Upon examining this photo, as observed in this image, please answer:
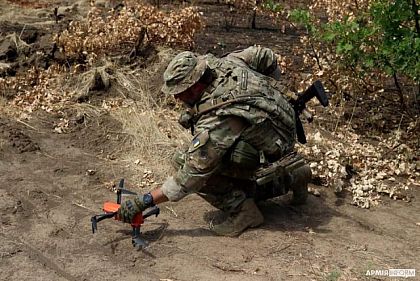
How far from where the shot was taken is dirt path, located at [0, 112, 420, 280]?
168 inches

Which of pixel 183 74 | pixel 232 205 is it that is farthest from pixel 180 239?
pixel 183 74

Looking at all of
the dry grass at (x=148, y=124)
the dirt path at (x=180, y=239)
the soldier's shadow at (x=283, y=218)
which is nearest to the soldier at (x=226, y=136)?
the soldier's shadow at (x=283, y=218)

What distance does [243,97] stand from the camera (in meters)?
4.43

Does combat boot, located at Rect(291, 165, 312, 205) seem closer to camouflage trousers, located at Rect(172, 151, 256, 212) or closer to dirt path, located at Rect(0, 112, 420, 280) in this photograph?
dirt path, located at Rect(0, 112, 420, 280)

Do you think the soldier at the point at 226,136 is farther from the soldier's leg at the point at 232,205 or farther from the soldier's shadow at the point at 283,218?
the soldier's shadow at the point at 283,218

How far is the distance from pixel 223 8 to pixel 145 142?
18.7 feet

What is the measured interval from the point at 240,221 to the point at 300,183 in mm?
639

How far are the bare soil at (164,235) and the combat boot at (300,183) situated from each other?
0.09m

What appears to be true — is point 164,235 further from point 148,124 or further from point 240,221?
point 148,124

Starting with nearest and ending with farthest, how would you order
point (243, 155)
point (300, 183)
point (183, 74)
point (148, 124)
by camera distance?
point (183, 74), point (243, 155), point (300, 183), point (148, 124)

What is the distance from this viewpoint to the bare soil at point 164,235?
14.0 ft

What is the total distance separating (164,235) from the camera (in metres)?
4.73

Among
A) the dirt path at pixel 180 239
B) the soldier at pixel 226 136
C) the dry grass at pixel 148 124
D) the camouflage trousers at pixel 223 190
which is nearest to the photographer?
the dirt path at pixel 180 239

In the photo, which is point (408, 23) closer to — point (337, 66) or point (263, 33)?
point (337, 66)
